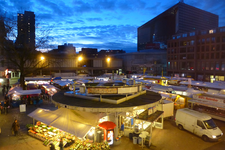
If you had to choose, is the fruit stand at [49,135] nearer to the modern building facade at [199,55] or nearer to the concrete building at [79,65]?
the concrete building at [79,65]

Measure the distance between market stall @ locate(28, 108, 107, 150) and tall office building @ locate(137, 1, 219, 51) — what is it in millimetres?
100500

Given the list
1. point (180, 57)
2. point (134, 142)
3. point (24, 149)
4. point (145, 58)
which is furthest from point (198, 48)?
point (24, 149)

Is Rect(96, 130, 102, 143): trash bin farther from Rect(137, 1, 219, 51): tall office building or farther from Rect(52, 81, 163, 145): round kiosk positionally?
Rect(137, 1, 219, 51): tall office building

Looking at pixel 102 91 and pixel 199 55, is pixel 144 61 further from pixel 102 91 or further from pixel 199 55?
pixel 102 91

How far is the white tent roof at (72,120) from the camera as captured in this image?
9.45 metres

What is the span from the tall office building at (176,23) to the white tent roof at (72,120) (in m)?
100

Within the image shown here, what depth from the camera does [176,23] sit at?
114 metres

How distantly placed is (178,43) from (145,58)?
57.5ft

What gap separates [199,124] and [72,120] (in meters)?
9.56

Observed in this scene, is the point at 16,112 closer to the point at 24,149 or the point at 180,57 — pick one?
the point at 24,149

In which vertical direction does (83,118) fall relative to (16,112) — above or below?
above

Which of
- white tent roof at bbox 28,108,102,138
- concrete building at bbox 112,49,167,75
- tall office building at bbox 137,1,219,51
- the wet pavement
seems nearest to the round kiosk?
white tent roof at bbox 28,108,102,138

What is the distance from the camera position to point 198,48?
58.2 metres

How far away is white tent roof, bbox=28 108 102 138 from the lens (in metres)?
9.45
